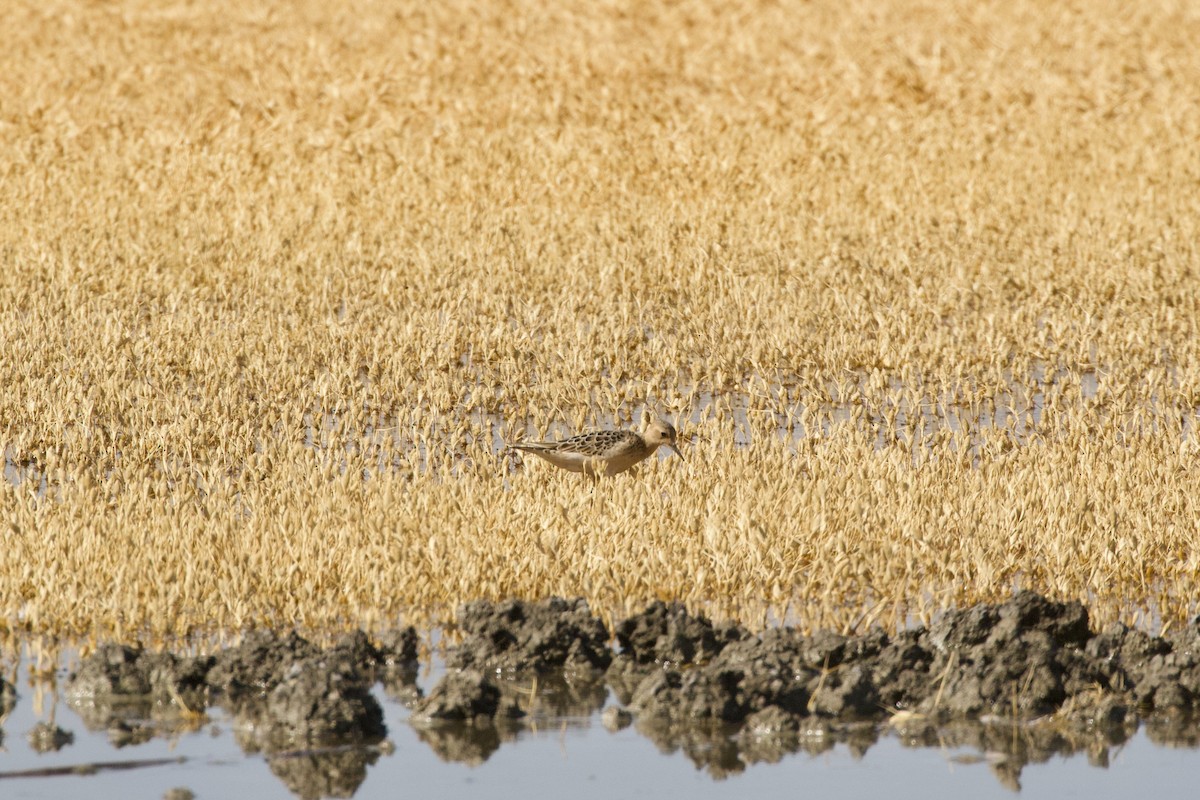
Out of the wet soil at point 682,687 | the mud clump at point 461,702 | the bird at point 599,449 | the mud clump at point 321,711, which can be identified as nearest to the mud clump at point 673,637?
the wet soil at point 682,687

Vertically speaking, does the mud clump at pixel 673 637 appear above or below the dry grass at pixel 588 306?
below

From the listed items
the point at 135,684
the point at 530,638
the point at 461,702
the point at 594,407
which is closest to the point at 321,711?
the point at 461,702

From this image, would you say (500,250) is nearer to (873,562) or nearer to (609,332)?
(609,332)

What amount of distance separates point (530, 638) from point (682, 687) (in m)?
0.85

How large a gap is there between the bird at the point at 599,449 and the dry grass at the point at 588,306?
18cm

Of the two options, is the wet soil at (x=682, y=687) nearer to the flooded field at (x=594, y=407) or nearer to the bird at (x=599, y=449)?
the flooded field at (x=594, y=407)

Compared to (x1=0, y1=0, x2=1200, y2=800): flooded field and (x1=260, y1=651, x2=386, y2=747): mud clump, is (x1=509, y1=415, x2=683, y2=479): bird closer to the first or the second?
(x1=0, y1=0, x2=1200, y2=800): flooded field

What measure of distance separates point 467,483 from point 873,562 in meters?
2.35

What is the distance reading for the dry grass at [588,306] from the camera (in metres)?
8.48

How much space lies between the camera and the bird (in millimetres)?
9820

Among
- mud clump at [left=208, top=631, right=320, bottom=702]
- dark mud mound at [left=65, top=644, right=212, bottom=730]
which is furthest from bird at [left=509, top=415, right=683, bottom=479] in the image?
dark mud mound at [left=65, top=644, right=212, bottom=730]

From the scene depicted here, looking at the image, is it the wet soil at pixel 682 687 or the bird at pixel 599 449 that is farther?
the bird at pixel 599 449

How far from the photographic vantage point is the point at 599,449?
32.2 ft

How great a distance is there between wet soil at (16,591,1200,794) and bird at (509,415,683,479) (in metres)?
2.42
